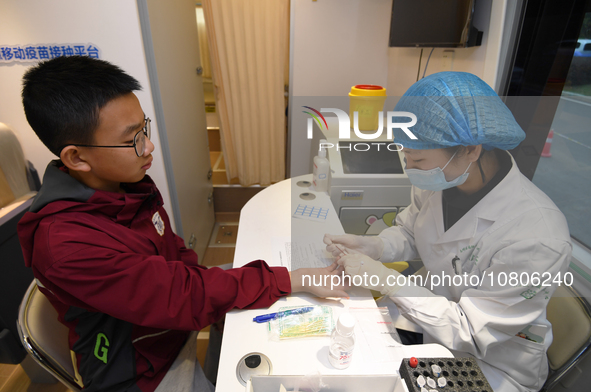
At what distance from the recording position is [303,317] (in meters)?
0.85

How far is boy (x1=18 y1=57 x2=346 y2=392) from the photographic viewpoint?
76 centimetres

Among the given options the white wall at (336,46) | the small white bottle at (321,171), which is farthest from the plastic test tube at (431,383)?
the white wall at (336,46)

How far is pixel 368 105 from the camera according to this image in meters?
1.58

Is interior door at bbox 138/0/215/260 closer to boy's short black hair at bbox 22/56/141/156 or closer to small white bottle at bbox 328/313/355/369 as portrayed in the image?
boy's short black hair at bbox 22/56/141/156

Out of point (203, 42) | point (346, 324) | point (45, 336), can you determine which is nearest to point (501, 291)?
point (346, 324)

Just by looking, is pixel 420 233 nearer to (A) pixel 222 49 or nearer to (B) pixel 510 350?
(B) pixel 510 350

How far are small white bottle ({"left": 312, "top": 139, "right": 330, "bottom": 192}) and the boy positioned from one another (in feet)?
2.05

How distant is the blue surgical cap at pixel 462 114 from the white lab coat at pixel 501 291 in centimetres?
16

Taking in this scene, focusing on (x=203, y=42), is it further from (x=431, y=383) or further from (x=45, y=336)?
(x=431, y=383)

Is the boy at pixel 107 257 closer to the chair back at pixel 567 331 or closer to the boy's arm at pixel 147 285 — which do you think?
the boy's arm at pixel 147 285

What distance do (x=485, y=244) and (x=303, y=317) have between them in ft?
1.75

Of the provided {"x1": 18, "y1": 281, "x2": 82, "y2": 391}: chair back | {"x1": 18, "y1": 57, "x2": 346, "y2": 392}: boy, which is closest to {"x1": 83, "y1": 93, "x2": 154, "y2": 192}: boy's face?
{"x1": 18, "y1": 57, "x2": 346, "y2": 392}: boy

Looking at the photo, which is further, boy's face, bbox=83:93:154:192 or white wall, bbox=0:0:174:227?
white wall, bbox=0:0:174:227

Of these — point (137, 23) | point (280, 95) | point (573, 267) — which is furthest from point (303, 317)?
point (280, 95)
